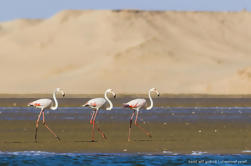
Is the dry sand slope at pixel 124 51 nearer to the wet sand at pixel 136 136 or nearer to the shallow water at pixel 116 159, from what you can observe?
the wet sand at pixel 136 136

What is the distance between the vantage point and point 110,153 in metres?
24.9

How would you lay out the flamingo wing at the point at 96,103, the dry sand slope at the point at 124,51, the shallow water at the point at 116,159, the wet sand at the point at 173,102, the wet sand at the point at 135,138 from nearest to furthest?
1. the shallow water at the point at 116,159
2. the wet sand at the point at 135,138
3. the flamingo wing at the point at 96,103
4. the wet sand at the point at 173,102
5. the dry sand slope at the point at 124,51

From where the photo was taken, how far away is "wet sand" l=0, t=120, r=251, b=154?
26.0 metres

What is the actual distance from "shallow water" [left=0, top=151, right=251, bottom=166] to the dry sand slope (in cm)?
9042

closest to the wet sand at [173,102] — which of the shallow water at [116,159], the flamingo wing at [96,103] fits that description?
the flamingo wing at [96,103]

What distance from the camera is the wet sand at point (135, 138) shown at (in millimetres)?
25953

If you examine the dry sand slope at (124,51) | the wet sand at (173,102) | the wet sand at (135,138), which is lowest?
the wet sand at (135,138)

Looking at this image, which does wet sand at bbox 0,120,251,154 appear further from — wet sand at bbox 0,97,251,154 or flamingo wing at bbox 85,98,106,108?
flamingo wing at bbox 85,98,106,108

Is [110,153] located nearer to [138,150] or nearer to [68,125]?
[138,150]

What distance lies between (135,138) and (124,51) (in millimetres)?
121808

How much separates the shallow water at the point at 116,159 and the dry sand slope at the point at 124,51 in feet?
297

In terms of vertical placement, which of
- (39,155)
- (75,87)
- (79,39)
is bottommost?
(39,155)

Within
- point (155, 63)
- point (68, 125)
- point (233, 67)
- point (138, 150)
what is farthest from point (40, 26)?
point (138, 150)

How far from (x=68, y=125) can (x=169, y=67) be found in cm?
10822
